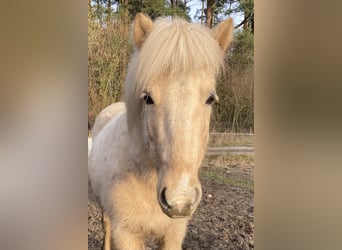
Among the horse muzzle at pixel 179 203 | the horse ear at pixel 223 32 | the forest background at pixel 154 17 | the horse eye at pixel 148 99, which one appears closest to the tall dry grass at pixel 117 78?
the forest background at pixel 154 17

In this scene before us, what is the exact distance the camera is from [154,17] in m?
1.31

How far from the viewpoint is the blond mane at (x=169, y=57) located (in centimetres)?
110

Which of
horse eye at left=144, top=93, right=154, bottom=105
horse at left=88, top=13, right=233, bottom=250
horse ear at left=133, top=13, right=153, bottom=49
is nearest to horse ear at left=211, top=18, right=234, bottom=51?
horse at left=88, top=13, right=233, bottom=250

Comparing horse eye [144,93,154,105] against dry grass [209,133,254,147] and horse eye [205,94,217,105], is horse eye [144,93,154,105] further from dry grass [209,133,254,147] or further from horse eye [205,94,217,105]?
dry grass [209,133,254,147]

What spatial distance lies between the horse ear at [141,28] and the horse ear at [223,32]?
0.23m

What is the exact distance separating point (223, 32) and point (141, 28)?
289 millimetres

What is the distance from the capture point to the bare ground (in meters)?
1.34
